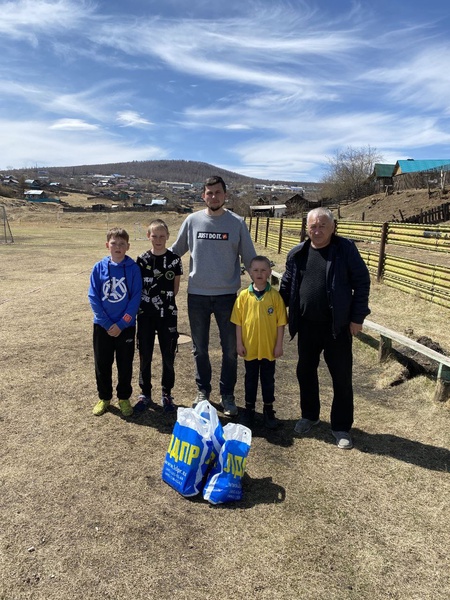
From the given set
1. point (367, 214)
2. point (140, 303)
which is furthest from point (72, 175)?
point (140, 303)

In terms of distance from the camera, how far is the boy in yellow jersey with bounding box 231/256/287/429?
331 centimetres

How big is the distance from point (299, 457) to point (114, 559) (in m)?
1.48

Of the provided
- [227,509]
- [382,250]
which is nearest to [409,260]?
[382,250]

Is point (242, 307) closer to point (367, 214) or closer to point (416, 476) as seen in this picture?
point (416, 476)

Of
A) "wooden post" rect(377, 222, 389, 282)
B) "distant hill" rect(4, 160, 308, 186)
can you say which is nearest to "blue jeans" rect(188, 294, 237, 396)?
"wooden post" rect(377, 222, 389, 282)

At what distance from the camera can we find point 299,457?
3105 millimetres

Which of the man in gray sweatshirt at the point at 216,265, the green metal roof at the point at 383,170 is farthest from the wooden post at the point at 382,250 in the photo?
the green metal roof at the point at 383,170

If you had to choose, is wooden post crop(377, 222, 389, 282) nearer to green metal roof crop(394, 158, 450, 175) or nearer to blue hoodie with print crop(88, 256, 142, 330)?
blue hoodie with print crop(88, 256, 142, 330)

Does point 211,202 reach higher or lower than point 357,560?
higher

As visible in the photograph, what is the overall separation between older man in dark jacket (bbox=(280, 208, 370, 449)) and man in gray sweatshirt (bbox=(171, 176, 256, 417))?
0.47 m

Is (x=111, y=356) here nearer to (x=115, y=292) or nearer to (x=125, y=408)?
(x=125, y=408)

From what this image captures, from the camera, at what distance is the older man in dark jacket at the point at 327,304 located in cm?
304

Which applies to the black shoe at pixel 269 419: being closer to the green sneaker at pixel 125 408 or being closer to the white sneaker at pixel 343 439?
the white sneaker at pixel 343 439

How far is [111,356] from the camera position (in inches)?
144
